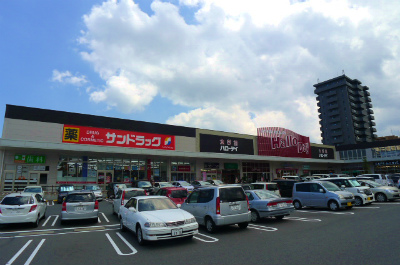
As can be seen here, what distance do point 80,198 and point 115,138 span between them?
1742 cm

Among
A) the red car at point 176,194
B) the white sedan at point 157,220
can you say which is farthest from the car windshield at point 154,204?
the red car at point 176,194

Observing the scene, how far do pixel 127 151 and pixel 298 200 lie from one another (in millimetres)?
18338

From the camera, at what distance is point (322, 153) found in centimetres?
5431

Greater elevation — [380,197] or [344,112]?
[344,112]

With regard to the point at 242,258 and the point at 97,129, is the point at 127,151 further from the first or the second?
the point at 242,258

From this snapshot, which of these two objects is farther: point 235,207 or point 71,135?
point 71,135

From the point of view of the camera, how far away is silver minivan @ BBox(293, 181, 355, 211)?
13.2 meters

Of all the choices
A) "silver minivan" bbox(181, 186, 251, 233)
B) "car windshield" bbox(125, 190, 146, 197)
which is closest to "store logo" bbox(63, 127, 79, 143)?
"car windshield" bbox(125, 190, 146, 197)

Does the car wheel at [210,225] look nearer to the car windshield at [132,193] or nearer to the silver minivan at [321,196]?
the car windshield at [132,193]

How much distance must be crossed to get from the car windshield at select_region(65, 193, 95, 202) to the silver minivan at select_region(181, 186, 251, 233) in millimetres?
5359

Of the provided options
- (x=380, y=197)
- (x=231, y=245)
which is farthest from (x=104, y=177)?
(x=380, y=197)

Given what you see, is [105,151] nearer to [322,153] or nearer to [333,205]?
[333,205]

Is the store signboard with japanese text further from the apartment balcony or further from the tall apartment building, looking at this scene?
the apartment balcony

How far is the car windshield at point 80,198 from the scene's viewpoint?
1133cm
